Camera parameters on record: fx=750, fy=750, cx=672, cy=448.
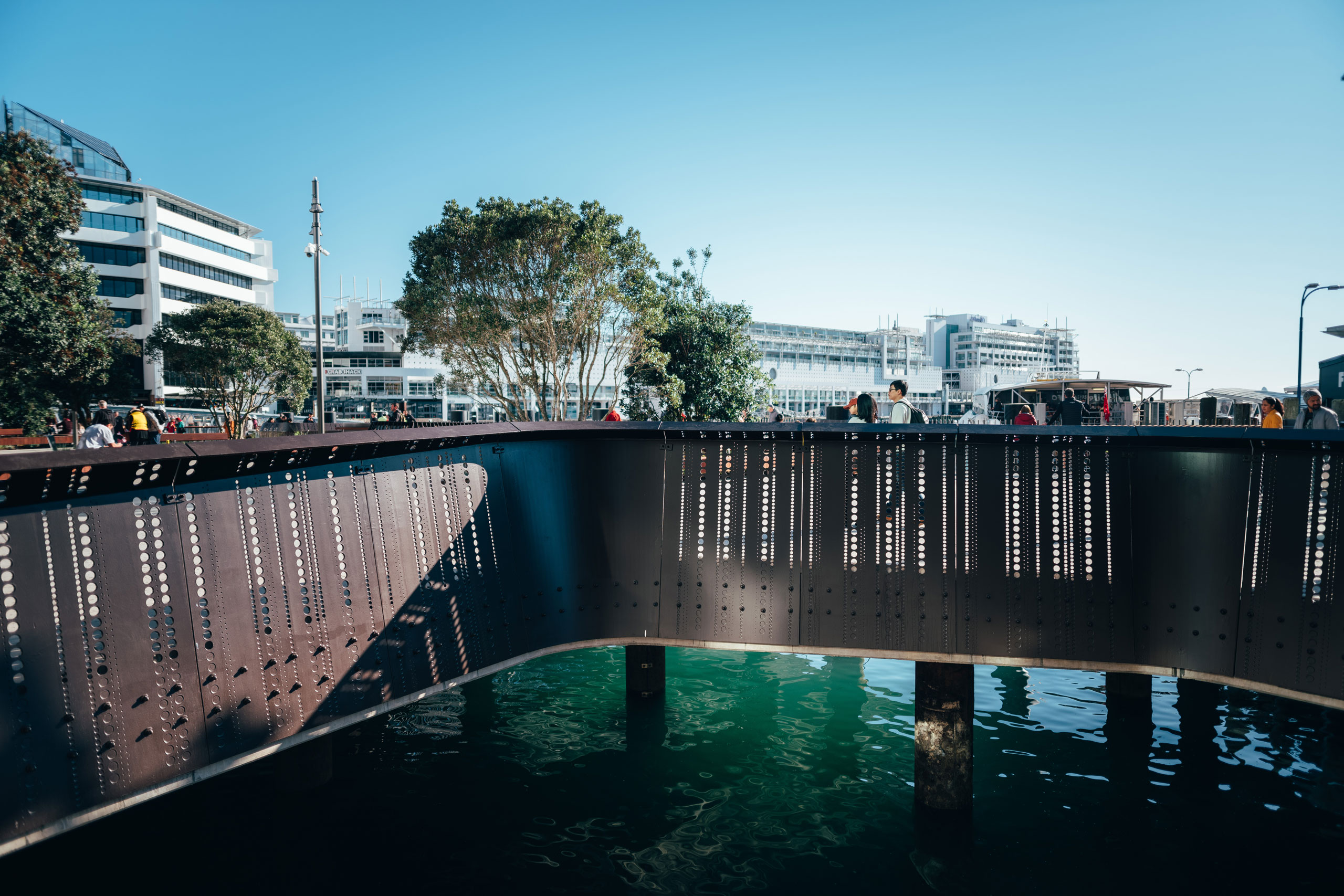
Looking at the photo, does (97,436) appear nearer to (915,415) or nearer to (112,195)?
(915,415)

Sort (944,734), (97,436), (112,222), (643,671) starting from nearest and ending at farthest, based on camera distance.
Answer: (944,734) < (643,671) < (97,436) < (112,222)

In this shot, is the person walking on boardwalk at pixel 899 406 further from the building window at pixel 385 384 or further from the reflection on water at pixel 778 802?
the building window at pixel 385 384

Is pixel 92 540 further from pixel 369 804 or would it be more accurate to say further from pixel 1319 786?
pixel 1319 786

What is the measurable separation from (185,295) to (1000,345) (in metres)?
159

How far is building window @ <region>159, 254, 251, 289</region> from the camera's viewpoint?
7344 centimetres

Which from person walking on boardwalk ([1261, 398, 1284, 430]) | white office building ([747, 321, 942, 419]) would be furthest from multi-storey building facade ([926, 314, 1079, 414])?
person walking on boardwalk ([1261, 398, 1284, 430])

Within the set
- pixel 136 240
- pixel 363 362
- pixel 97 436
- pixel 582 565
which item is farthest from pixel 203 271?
pixel 582 565

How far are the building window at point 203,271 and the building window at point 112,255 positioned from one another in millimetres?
1759

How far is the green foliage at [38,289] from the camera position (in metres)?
23.1

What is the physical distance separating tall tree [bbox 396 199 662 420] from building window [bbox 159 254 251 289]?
53983 millimetres

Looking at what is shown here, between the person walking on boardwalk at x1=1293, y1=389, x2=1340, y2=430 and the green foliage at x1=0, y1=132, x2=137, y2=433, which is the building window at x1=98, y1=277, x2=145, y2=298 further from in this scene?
the person walking on boardwalk at x1=1293, y1=389, x2=1340, y2=430

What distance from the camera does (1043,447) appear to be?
27.3ft

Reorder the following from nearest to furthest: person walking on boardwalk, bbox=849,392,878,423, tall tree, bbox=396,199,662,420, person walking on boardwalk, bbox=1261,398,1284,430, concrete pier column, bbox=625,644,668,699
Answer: person walking on boardwalk, bbox=849,392,878,423 → person walking on boardwalk, bbox=1261,398,1284,430 → concrete pier column, bbox=625,644,668,699 → tall tree, bbox=396,199,662,420

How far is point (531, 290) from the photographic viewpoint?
32469 mm
